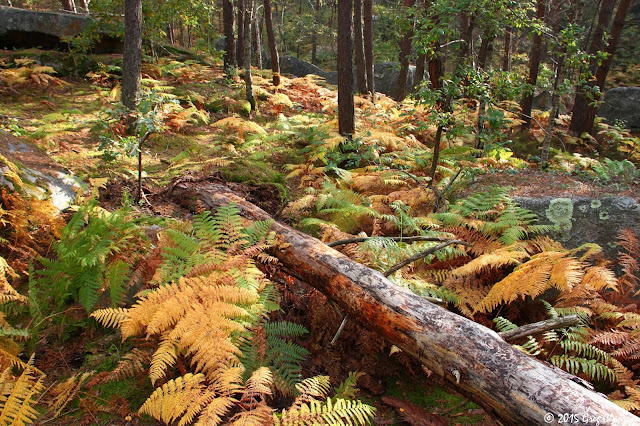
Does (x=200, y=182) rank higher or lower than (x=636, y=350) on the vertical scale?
higher

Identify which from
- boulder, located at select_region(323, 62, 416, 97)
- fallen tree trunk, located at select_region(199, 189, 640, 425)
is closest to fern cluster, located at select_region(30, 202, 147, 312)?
fallen tree trunk, located at select_region(199, 189, 640, 425)

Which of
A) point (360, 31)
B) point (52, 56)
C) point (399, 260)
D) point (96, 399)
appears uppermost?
point (360, 31)

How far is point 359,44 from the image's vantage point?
481 inches

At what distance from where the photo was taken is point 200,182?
5480 millimetres

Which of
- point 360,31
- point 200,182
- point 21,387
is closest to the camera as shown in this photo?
point 21,387

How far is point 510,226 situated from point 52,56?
38.9 ft

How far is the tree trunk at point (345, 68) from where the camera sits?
7.64 metres

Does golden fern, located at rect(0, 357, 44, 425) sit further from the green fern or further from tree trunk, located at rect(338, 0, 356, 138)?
tree trunk, located at rect(338, 0, 356, 138)

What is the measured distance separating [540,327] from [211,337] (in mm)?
2430

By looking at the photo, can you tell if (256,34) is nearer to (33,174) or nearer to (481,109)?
(481,109)

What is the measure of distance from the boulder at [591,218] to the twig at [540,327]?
1.45m

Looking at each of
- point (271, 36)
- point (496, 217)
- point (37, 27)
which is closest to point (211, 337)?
point (496, 217)

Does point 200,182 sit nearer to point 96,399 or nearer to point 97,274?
point 97,274

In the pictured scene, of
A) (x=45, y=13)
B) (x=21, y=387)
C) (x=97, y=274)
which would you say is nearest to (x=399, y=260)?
(x=97, y=274)
